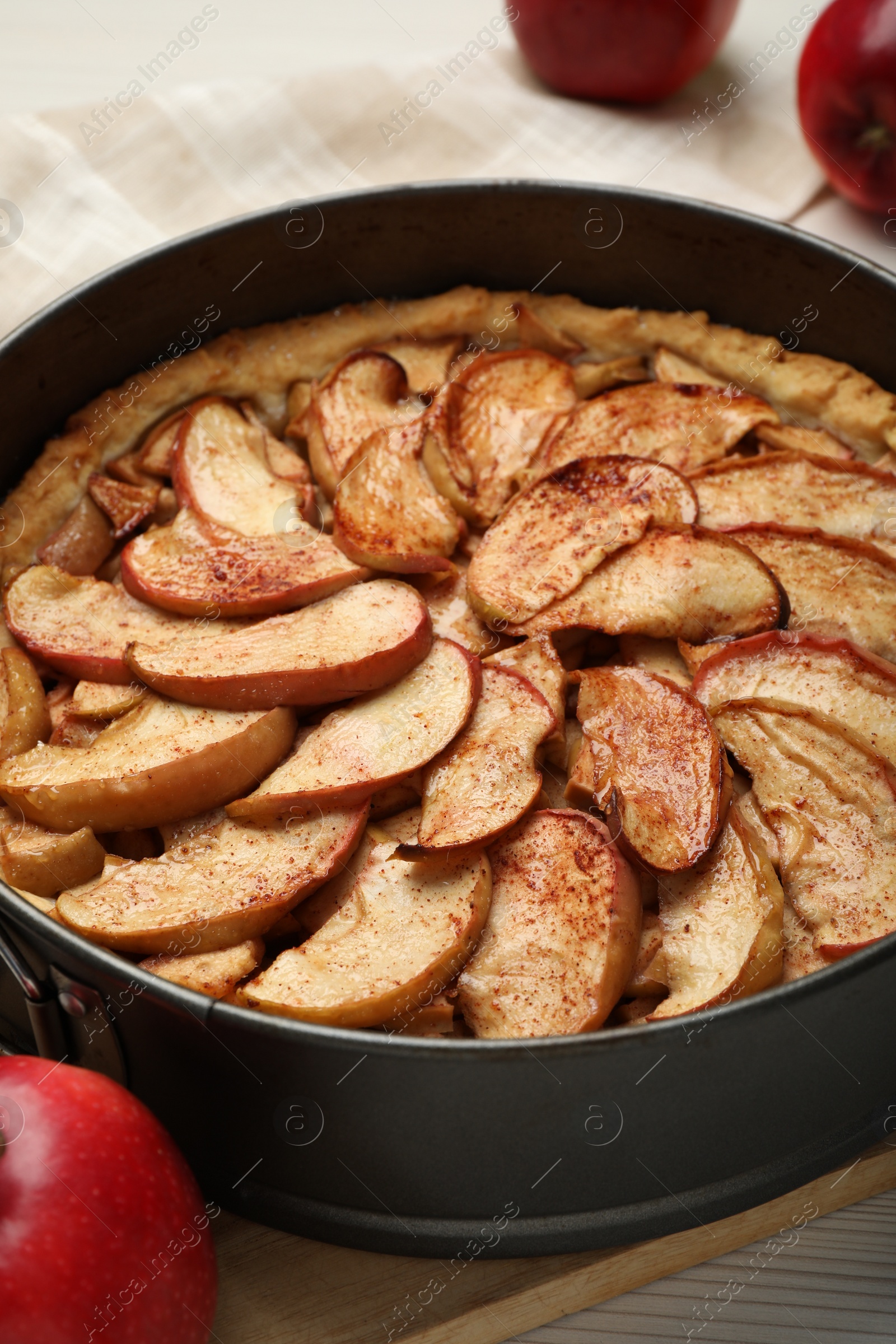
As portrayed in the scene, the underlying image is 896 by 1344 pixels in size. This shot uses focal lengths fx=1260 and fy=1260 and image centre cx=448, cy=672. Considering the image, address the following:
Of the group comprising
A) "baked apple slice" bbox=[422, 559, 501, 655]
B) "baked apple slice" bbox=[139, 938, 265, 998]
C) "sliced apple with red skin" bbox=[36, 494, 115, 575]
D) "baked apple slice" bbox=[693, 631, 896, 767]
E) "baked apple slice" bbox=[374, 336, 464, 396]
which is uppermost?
"baked apple slice" bbox=[374, 336, 464, 396]

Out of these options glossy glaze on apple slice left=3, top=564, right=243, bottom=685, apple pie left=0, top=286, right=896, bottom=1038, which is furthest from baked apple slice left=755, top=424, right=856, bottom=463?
glossy glaze on apple slice left=3, top=564, right=243, bottom=685

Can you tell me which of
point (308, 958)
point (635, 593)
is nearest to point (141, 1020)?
point (308, 958)

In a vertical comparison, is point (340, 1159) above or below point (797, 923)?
below

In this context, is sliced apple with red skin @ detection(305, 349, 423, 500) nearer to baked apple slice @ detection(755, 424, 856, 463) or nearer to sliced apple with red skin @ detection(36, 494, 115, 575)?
sliced apple with red skin @ detection(36, 494, 115, 575)

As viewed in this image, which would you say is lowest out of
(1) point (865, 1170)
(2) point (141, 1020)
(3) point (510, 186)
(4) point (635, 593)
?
(1) point (865, 1170)

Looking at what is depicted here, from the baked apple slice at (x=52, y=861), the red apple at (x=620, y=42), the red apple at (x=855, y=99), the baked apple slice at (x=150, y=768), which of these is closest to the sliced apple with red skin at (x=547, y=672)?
the baked apple slice at (x=150, y=768)

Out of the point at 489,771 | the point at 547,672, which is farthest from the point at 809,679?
the point at 489,771

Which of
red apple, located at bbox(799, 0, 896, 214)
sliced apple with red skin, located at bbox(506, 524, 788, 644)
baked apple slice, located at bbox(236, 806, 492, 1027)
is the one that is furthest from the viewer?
red apple, located at bbox(799, 0, 896, 214)

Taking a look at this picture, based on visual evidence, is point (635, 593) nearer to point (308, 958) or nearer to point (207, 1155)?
point (308, 958)
